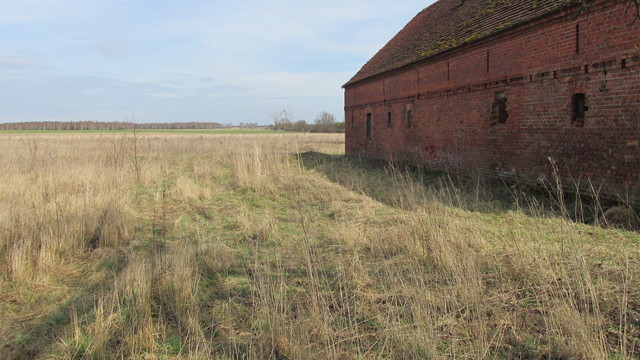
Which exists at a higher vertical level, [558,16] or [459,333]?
[558,16]

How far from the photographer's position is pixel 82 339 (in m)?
3.44

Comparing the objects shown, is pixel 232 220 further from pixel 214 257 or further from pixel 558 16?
pixel 558 16

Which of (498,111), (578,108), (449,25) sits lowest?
(578,108)

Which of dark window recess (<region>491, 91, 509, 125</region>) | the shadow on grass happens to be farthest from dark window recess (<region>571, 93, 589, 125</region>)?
dark window recess (<region>491, 91, 509, 125</region>)

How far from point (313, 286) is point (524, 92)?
29.3ft

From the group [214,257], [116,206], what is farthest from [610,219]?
[116,206]

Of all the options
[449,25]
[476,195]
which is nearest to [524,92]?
[476,195]

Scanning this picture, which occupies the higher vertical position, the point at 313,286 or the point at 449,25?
the point at 449,25

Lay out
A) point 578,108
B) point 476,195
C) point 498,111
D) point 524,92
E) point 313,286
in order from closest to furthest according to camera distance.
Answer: point 313,286 < point 578,108 < point 476,195 < point 524,92 < point 498,111

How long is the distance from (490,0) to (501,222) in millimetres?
9637

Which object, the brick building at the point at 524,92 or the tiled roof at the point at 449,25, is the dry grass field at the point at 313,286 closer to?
the brick building at the point at 524,92

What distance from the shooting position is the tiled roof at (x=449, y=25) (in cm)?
1065

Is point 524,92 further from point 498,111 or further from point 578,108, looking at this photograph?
point 578,108

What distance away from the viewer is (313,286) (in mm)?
3895
